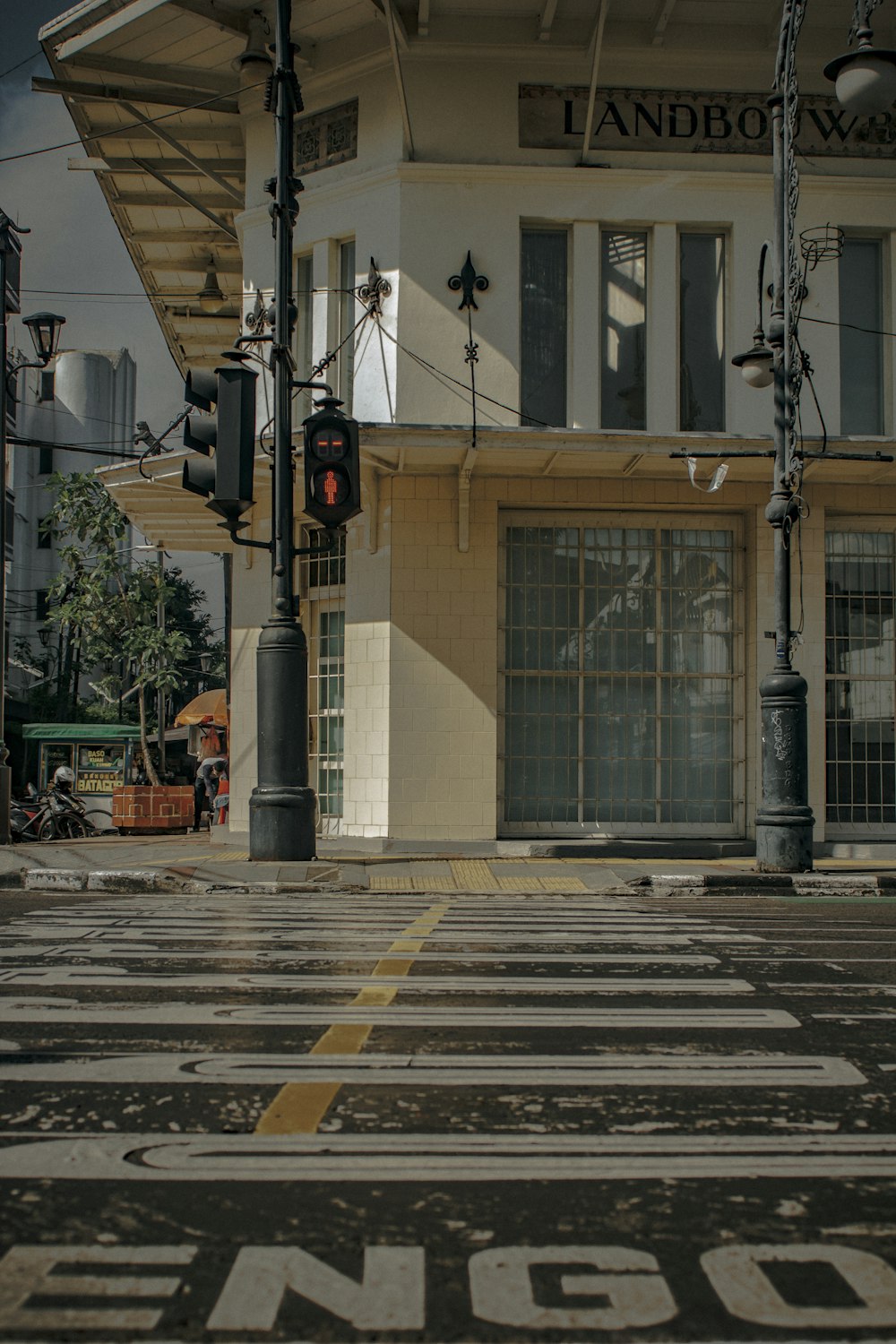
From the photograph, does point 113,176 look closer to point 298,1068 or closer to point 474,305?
point 474,305

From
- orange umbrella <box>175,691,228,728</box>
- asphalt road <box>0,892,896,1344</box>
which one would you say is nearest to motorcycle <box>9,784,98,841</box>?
orange umbrella <box>175,691,228,728</box>

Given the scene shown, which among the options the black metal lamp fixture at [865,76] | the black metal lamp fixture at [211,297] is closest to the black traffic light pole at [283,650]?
the black metal lamp fixture at [865,76]

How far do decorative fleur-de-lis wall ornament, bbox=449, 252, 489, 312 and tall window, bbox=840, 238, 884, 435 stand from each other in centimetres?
489

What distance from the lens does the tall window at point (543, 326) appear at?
1617 centimetres

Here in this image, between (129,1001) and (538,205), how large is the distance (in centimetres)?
1313

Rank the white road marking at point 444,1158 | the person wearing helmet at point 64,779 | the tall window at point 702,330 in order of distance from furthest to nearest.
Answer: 1. the person wearing helmet at point 64,779
2. the tall window at point 702,330
3. the white road marking at point 444,1158

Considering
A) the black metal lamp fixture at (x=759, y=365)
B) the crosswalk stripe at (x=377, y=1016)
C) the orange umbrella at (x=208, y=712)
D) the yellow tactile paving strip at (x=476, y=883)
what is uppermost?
the black metal lamp fixture at (x=759, y=365)

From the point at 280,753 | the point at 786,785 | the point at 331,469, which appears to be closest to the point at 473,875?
the point at 280,753

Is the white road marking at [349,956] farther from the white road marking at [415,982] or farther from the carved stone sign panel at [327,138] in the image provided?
the carved stone sign panel at [327,138]

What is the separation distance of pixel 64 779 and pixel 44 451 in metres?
30.2

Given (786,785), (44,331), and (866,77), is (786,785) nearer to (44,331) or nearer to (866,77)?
(866,77)

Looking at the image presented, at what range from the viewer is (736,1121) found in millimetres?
3840

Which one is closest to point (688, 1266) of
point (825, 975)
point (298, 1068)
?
point (298, 1068)

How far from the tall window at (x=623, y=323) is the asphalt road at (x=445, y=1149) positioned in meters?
10.8
